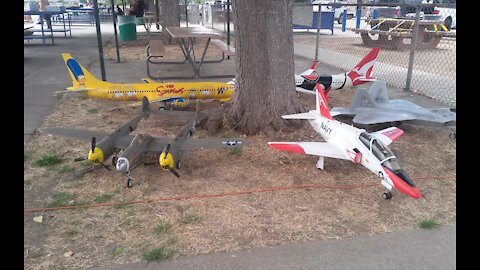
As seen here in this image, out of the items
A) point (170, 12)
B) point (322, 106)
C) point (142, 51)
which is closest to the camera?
point (322, 106)

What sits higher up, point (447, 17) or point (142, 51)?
point (447, 17)

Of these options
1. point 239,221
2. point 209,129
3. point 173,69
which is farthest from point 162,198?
point 173,69

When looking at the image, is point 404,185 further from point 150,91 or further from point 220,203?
point 150,91

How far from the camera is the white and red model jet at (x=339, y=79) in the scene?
8.28 metres

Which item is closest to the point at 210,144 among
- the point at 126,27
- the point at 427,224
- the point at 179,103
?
the point at 427,224

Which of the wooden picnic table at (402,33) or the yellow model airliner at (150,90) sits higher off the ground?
the wooden picnic table at (402,33)

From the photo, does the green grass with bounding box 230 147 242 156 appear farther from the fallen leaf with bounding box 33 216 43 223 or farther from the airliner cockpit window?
the fallen leaf with bounding box 33 216 43 223

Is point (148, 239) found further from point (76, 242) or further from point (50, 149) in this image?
point (50, 149)

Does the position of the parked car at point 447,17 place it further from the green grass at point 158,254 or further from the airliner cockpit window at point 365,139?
the green grass at point 158,254

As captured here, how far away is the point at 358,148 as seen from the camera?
452 cm

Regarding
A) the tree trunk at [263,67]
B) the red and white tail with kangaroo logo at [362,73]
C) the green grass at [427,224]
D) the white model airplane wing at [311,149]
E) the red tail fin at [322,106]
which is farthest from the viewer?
the red and white tail with kangaroo logo at [362,73]

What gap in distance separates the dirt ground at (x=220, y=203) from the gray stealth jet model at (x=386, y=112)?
43 cm

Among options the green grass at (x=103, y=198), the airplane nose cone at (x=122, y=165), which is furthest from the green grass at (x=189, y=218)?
the green grass at (x=103, y=198)

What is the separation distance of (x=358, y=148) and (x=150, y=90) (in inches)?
195
